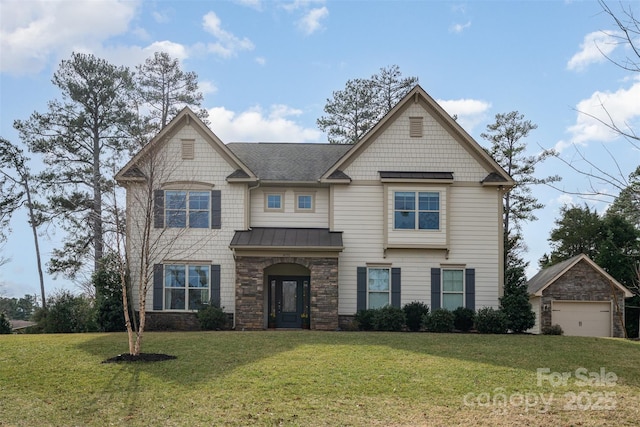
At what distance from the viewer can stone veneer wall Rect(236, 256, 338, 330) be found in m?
23.5

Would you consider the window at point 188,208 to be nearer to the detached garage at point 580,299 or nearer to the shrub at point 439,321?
the shrub at point 439,321

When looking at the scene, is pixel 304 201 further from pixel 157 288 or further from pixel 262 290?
pixel 157 288

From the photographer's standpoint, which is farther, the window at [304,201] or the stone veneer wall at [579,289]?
the stone veneer wall at [579,289]

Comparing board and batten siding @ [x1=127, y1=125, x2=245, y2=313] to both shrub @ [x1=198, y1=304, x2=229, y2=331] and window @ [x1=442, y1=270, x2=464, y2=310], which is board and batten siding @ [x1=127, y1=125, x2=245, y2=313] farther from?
window @ [x1=442, y1=270, x2=464, y2=310]

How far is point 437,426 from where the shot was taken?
10.9 m

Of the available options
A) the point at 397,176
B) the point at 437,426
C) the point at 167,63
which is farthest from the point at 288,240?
the point at 167,63

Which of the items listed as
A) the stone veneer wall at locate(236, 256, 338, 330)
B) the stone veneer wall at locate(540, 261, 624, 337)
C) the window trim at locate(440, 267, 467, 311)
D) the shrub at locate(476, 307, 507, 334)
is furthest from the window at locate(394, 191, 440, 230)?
the stone veneer wall at locate(540, 261, 624, 337)

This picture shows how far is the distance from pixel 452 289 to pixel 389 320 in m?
3.09

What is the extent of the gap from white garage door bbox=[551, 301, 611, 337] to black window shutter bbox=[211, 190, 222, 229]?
45.9 ft

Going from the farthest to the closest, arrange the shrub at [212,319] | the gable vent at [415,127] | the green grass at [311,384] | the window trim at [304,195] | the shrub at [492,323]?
the window trim at [304,195]
the gable vent at [415,127]
the shrub at [212,319]
the shrub at [492,323]
the green grass at [311,384]

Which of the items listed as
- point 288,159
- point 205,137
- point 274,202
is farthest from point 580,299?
point 205,137

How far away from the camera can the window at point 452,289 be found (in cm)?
2460

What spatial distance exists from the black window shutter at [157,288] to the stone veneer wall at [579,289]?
50.2 ft

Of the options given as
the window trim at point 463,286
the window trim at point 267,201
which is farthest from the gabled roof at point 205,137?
the window trim at point 463,286
